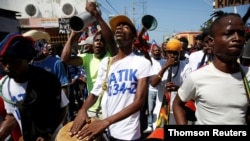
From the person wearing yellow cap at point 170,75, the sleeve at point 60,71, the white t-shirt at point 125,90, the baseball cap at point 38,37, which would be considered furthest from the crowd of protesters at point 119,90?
the sleeve at point 60,71

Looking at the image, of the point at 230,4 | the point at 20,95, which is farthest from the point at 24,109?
the point at 230,4

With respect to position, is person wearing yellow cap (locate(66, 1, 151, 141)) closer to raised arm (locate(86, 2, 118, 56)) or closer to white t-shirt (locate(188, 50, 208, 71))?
raised arm (locate(86, 2, 118, 56))

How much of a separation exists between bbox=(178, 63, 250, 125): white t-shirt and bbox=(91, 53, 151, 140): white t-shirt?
625 mm

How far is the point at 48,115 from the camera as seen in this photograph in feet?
9.09

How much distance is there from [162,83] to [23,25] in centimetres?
2308

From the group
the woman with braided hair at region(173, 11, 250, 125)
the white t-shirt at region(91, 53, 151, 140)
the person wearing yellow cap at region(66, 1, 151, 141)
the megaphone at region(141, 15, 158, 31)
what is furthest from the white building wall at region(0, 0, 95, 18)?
the woman with braided hair at region(173, 11, 250, 125)

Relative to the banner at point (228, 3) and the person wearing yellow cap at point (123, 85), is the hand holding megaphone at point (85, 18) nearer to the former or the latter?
the person wearing yellow cap at point (123, 85)

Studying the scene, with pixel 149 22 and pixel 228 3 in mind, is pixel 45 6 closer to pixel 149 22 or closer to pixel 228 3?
pixel 228 3

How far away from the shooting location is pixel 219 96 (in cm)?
236

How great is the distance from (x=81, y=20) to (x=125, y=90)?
33.7 inches

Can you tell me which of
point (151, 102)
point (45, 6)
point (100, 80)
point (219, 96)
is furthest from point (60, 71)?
point (45, 6)

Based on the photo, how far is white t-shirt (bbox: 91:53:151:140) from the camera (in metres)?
2.97

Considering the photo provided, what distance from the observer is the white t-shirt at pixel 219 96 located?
7.66ft

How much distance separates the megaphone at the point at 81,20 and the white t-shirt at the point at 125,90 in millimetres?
567
